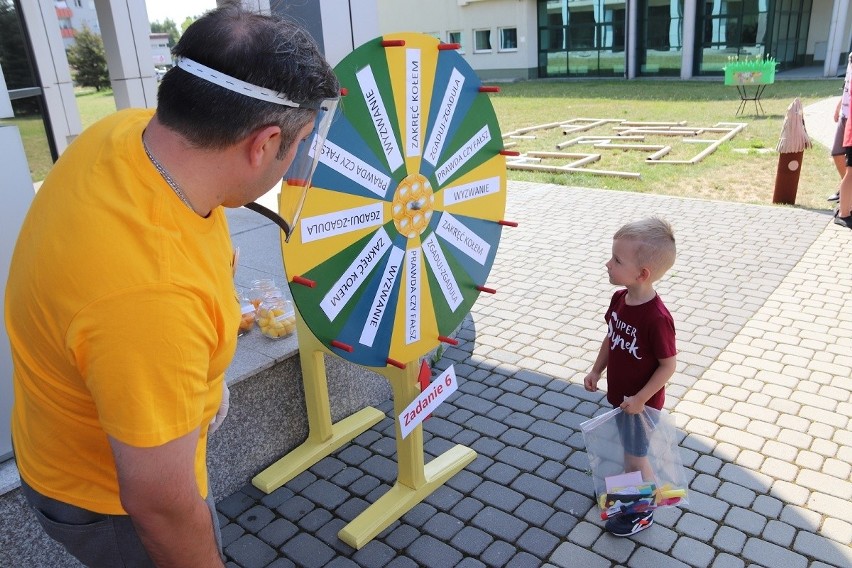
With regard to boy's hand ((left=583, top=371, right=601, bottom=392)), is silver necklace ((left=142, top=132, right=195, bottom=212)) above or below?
above

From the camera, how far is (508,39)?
28750 mm

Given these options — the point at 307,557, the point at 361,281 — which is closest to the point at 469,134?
the point at 361,281

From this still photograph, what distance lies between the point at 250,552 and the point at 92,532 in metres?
1.48

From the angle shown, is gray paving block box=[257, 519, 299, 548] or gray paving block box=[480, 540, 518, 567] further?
gray paving block box=[257, 519, 299, 548]

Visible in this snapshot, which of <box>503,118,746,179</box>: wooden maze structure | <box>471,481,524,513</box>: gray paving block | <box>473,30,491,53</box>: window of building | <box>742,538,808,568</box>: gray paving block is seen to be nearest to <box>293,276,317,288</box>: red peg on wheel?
<box>471,481,524,513</box>: gray paving block

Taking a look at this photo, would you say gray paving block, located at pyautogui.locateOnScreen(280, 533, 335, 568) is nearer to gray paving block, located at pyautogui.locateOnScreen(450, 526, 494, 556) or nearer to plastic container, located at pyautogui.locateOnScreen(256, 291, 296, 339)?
gray paving block, located at pyautogui.locateOnScreen(450, 526, 494, 556)

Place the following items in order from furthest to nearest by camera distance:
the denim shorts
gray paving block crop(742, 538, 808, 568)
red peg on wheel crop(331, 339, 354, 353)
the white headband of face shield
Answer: gray paving block crop(742, 538, 808, 568)
red peg on wheel crop(331, 339, 354, 353)
the denim shorts
the white headband of face shield

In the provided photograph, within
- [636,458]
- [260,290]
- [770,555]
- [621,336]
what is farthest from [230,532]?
[770,555]

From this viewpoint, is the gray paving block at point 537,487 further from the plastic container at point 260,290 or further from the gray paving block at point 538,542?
the plastic container at point 260,290

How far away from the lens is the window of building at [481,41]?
2933cm

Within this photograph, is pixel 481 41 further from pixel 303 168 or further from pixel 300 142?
pixel 300 142

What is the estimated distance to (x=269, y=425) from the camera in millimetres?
3357

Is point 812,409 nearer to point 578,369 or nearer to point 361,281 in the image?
Result: point 578,369

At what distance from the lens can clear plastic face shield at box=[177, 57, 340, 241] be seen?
4.09 ft
